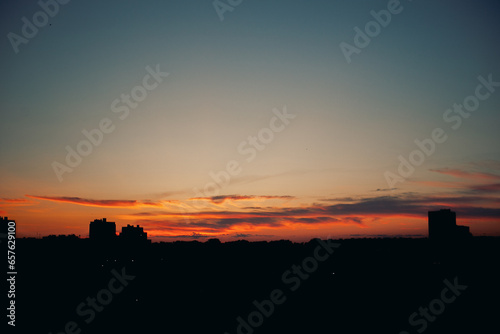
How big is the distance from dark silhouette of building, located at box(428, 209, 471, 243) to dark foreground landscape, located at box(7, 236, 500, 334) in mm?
4488

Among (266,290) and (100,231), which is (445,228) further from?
(100,231)

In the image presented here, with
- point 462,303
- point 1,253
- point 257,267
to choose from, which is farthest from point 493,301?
point 1,253

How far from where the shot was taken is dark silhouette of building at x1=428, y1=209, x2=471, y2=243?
17075 cm

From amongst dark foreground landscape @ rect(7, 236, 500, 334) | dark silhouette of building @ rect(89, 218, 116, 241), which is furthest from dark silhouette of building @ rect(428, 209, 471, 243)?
dark silhouette of building @ rect(89, 218, 116, 241)

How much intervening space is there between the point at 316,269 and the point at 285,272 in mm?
17150

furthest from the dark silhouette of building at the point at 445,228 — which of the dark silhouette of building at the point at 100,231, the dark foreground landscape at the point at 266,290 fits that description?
the dark silhouette of building at the point at 100,231

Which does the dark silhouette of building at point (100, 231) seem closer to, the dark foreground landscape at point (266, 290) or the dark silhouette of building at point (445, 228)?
the dark foreground landscape at point (266, 290)

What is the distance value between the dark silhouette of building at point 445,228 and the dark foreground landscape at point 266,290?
4.49 meters

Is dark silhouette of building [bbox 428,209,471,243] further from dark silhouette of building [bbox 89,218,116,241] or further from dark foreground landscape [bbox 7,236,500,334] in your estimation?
dark silhouette of building [bbox 89,218,116,241]

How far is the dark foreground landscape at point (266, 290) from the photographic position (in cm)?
7331

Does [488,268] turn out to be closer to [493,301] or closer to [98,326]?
[493,301]

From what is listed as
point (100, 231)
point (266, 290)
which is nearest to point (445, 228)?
point (266, 290)

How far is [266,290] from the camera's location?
10612 centimetres

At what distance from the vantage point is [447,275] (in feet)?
383
